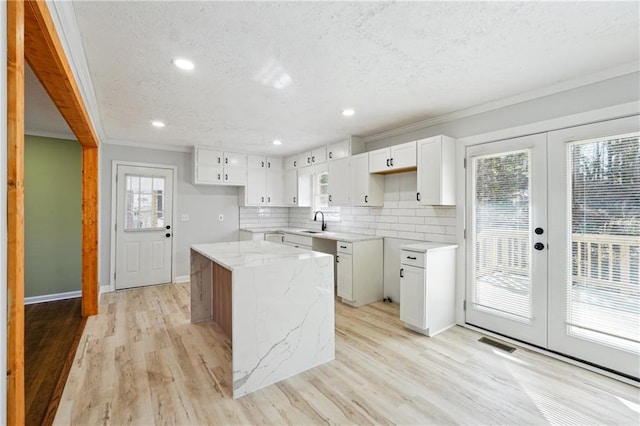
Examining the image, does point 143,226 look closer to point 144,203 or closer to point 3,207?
point 144,203

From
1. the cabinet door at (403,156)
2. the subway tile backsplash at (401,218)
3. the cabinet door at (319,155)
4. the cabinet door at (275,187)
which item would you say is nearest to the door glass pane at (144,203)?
the cabinet door at (275,187)

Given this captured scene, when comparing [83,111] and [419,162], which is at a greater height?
[83,111]

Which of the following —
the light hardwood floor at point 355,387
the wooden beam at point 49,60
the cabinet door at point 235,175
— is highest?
the wooden beam at point 49,60

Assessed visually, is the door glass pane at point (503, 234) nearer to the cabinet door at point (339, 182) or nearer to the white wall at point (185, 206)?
the cabinet door at point (339, 182)

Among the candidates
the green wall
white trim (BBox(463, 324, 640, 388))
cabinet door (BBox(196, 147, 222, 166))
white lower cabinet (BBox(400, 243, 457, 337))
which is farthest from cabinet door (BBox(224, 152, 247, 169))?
white trim (BBox(463, 324, 640, 388))

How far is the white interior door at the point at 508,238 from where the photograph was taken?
2742mm

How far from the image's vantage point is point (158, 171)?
507 centimetres

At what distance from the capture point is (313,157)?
525cm

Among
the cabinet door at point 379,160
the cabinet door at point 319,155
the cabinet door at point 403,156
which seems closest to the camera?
the cabinet door at point 403,156

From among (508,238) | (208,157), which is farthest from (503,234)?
(208,157)

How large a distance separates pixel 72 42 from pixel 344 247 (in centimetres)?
323

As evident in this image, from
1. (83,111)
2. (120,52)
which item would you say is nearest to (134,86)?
(83,111)

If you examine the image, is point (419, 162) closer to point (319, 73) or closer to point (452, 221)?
point (452, 221)

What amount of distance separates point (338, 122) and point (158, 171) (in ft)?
10.5
